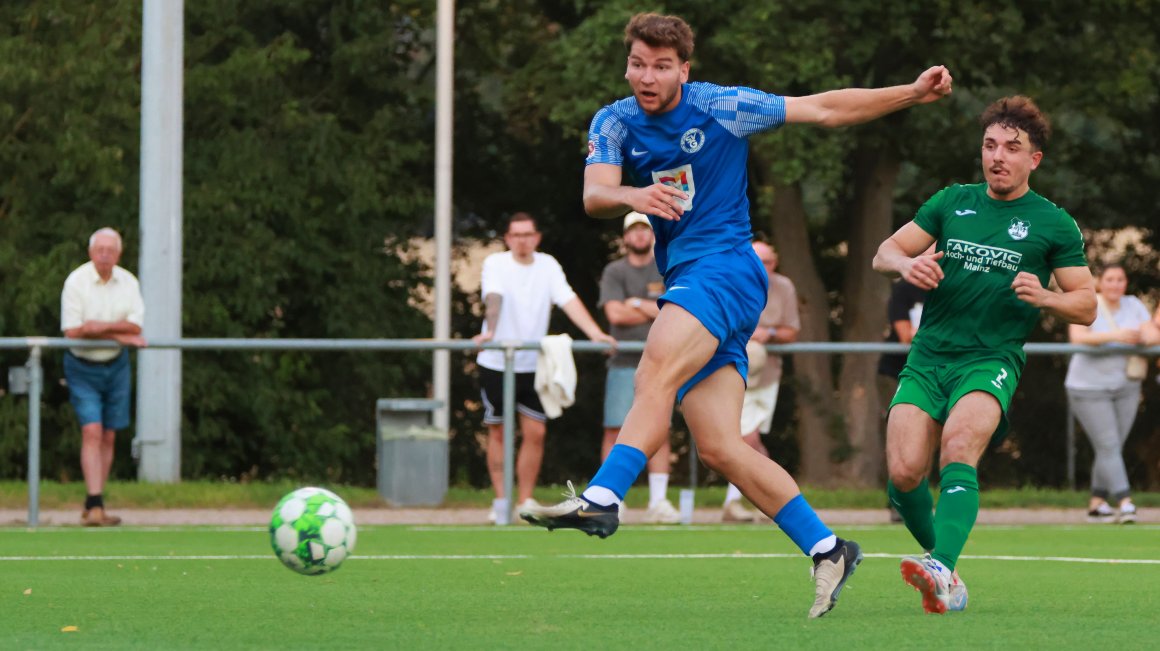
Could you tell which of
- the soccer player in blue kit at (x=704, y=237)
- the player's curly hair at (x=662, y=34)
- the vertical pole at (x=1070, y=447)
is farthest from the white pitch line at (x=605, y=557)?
the vertical pole at (x=1070, y=447)

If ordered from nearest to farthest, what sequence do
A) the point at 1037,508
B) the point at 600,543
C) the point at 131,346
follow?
the point at 600,543, the point at 131,346, the point at 1037,508

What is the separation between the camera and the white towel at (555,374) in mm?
13984

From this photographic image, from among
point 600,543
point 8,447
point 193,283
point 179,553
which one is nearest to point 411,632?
point 179,553

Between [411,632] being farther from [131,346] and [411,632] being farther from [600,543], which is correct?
[131,346]

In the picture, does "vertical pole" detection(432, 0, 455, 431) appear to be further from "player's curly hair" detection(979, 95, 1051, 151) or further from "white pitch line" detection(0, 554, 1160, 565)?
"player's curly hair" detection(979, 95, 1051, 151)

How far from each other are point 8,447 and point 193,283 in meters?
4.53

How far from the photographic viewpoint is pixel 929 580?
6.99 metres

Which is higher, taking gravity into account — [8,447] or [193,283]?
[193,283]

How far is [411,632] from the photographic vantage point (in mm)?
6617

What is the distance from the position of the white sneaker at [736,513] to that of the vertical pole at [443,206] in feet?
17.9

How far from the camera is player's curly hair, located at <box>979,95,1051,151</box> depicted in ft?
25.3

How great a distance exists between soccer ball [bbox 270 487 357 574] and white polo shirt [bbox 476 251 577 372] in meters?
6.74

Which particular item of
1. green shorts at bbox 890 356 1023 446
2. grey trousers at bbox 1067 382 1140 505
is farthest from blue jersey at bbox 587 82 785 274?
grey trousers at bbox 1067 382 1140 505

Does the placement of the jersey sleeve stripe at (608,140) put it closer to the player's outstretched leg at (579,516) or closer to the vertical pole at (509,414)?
the player's outstretched leg at (579,516)
